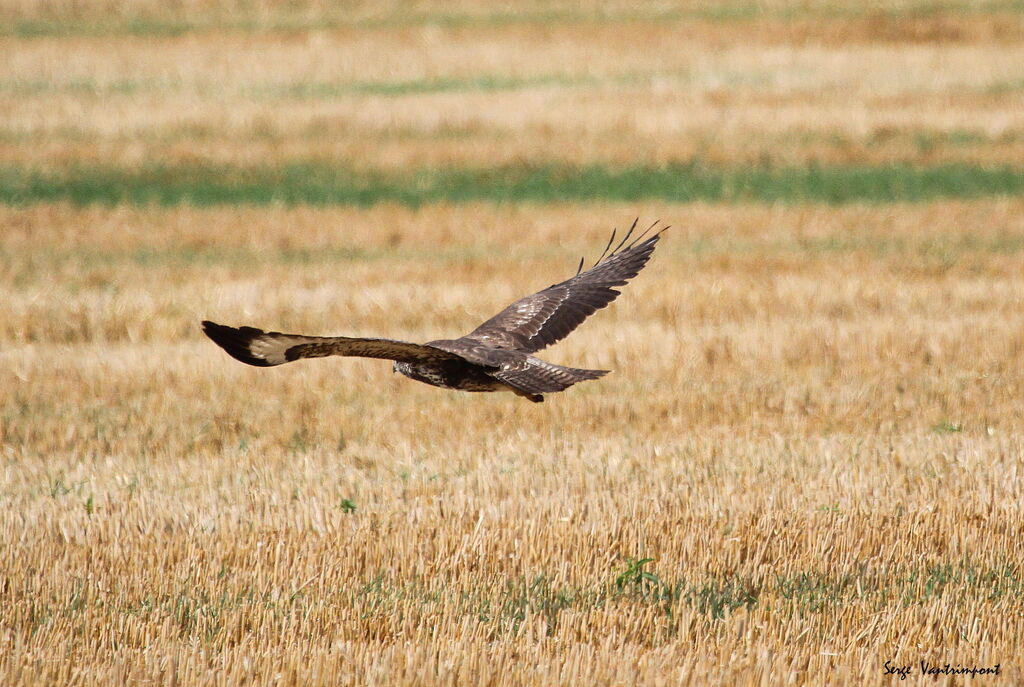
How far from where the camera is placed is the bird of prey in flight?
536cm

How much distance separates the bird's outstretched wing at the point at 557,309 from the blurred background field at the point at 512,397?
2.84ft

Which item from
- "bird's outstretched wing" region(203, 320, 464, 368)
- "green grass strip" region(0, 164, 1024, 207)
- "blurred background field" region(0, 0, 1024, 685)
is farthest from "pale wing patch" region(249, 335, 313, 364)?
"green grass strip" region(0, 164, 1024, 207)

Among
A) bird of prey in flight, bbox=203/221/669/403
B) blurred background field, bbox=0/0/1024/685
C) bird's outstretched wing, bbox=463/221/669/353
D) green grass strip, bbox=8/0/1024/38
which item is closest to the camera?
bird of prey in flight, bbox=203/221/669/403

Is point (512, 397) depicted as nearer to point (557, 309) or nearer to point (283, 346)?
point (557, 309)

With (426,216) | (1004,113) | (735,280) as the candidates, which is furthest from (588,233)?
(1004,113)

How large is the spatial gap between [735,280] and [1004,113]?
11522mm

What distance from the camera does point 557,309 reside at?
755 cm

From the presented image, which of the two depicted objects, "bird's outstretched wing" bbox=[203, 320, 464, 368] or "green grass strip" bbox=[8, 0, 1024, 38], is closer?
"bird's outstretched wing" bbox=[203, 320, 464, 368]

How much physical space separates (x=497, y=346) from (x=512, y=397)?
325cm

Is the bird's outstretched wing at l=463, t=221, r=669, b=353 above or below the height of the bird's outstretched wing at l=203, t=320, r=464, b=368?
above

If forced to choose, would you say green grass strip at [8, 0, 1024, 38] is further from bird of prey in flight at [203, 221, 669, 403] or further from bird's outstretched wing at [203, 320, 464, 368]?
bird's outstretched wing at [203, 320, 464, 368]

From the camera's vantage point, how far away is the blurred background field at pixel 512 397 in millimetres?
5719

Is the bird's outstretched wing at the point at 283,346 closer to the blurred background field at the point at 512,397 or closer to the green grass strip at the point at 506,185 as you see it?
the blurred background field at the point at 512,397

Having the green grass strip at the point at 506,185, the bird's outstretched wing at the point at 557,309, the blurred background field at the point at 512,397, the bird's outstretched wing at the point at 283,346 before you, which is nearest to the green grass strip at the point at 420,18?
the blurred background field at the point at 512,397
